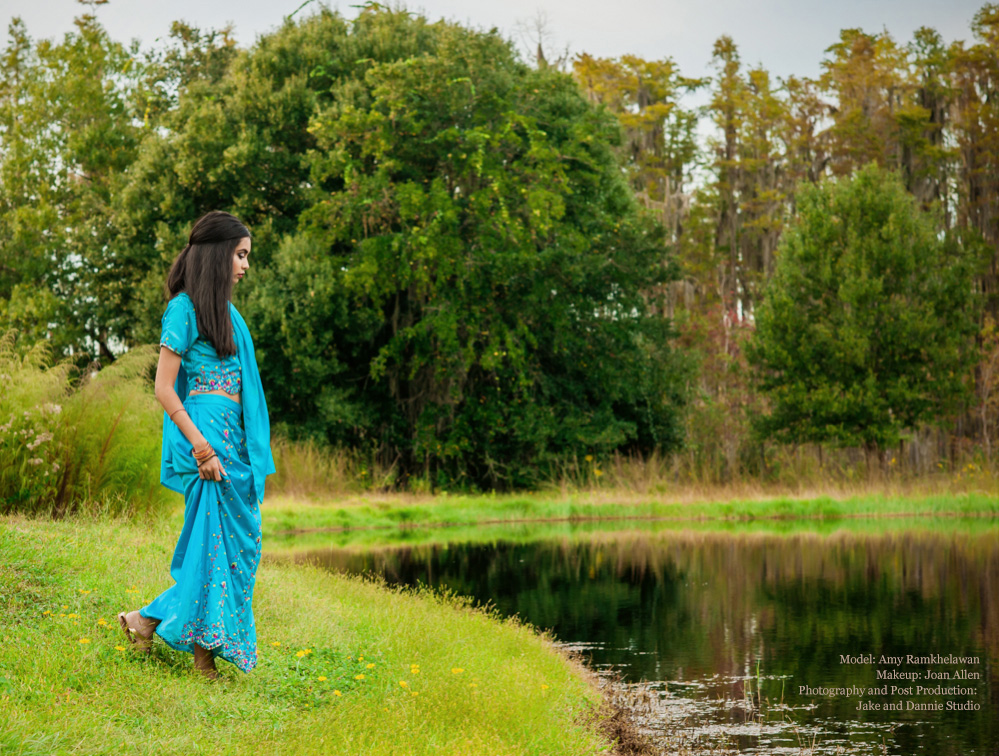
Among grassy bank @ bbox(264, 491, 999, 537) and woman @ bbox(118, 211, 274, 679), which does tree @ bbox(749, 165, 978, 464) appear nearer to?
grassy bank @ bbox(264, 491, 999, 537)

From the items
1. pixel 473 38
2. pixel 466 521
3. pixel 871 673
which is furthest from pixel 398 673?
pixel 473 38

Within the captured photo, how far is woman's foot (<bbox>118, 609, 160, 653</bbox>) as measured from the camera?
19.2ft

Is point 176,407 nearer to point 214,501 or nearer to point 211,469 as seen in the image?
point 211,469

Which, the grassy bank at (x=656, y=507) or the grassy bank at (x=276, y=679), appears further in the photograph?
the grassy bank at (x=656, y=507)

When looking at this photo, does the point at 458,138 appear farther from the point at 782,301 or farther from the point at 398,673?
the point at 398,673

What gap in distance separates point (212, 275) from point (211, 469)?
106 cm

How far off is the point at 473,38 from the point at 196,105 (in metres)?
7.28

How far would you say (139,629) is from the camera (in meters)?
5.86

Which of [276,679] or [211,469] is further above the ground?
[211,469]

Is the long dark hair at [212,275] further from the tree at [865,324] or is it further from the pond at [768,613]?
the tree at [865,324]

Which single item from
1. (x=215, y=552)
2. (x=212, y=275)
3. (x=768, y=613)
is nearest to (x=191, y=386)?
(x=212, y=275)

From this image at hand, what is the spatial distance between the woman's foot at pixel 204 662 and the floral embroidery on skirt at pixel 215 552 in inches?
1.5

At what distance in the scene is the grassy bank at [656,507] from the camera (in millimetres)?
22703

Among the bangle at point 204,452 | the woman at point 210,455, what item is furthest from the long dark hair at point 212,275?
the bangle at point 204,452
